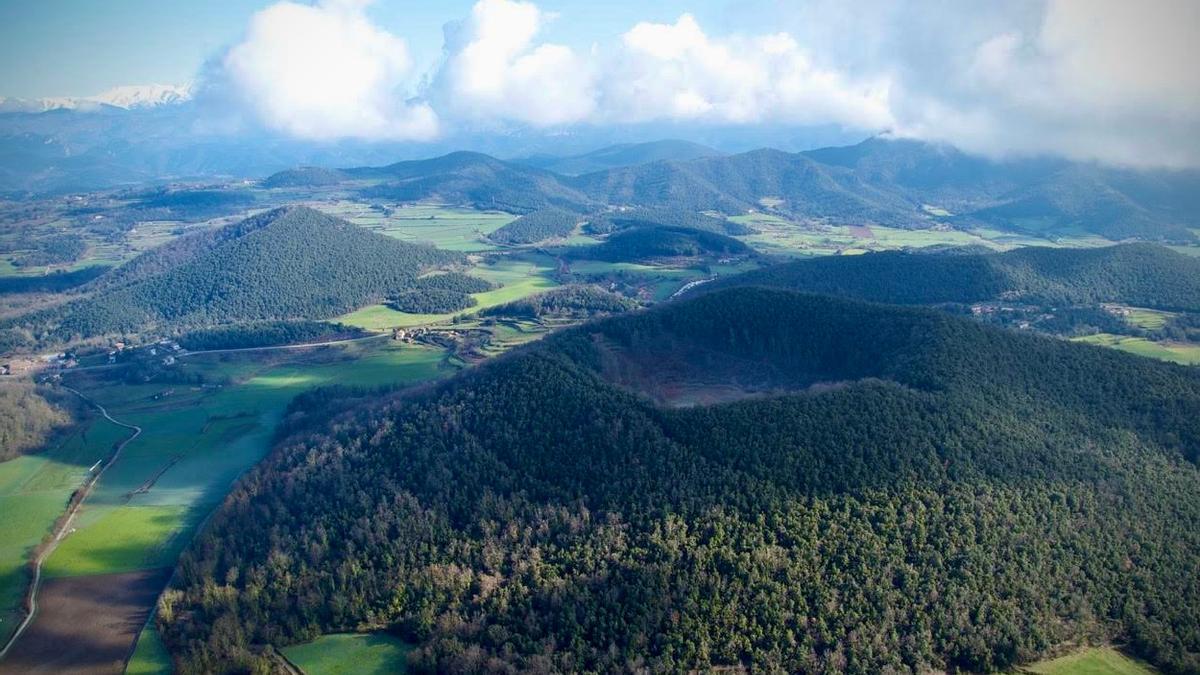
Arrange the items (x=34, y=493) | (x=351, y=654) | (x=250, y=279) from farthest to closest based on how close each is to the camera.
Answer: (x=250, y=279) < (x=34, y=493) < (x=351, y=654)

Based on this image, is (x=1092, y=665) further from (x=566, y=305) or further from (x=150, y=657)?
(x=566, y=305)

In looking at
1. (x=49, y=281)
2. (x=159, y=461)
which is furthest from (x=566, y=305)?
(x=49, y=281)

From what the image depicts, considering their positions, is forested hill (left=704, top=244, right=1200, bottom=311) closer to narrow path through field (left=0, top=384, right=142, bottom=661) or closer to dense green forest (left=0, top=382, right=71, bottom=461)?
narrow path through field (left=0, top=384, right=142, bottom=661)

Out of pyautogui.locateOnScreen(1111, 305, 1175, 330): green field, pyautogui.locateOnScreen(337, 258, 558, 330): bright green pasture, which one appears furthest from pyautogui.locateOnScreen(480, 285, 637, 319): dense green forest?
pyautogui.locateOnScreen(1111, 305, 1175, 330): green field

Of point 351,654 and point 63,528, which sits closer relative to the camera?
point 351,654

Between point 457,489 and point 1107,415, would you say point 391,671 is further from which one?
point 1107,415

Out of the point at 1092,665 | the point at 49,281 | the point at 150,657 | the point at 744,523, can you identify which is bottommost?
the point at 150,657

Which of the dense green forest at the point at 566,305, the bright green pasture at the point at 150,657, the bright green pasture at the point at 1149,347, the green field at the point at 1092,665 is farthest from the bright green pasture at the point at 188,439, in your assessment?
the bright green pasture at the point at 1149,347
